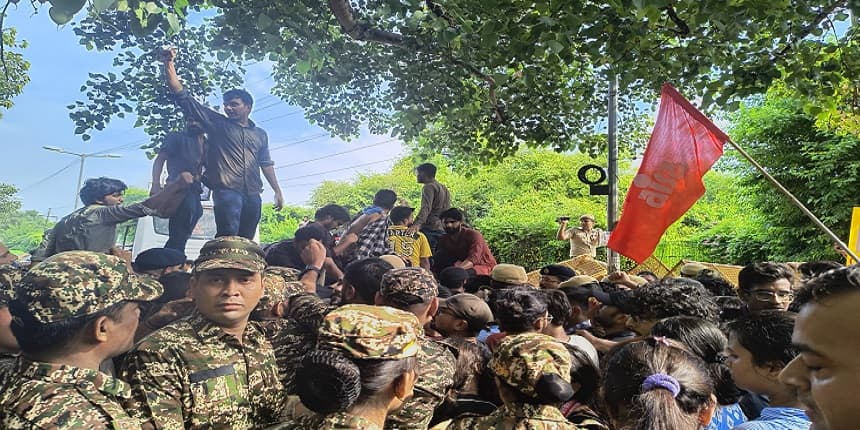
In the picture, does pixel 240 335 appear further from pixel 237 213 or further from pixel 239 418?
pixel 237 213

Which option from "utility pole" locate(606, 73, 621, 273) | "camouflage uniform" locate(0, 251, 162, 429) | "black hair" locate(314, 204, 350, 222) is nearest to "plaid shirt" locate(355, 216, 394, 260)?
"black hair" locate(314, 204, 350, 222)

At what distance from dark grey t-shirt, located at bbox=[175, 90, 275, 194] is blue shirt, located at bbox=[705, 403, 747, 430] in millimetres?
3264

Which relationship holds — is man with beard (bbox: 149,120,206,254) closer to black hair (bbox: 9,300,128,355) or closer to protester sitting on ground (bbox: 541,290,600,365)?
black hair (bbox: 9,300,128,355)

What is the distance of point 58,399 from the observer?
1.48 metres

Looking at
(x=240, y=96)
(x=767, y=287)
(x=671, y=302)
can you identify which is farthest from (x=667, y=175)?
(x=240, y=96)

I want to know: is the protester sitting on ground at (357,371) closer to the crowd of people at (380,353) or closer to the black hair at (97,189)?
the crowd of people at (380,353)

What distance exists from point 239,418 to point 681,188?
11.3 feet

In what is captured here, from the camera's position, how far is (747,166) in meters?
14.5

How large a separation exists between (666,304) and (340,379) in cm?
201

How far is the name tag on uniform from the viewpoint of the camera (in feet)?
6.28

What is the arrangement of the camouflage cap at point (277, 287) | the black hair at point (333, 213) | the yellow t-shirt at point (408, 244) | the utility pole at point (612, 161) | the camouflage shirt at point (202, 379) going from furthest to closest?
the utility pole at point (612, 161) < the yellow t-shirt at point (408, 244) < the black hair at point (333, 213) < the camouflage cap at point (277, 287) < the camouflage shirt at point (202, 379)

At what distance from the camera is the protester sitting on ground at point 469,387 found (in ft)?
7.48

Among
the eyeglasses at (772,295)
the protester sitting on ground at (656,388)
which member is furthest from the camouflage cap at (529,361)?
the eyeglasses at (772,295)

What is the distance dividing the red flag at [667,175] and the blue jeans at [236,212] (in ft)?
8.97
